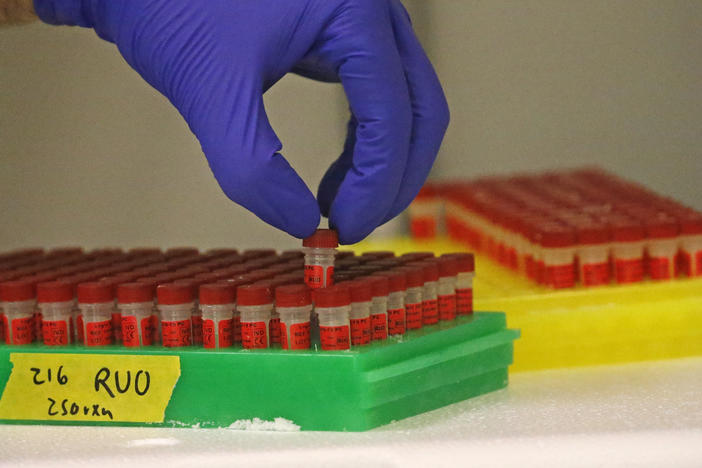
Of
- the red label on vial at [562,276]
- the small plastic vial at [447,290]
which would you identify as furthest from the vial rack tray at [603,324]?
the small plastic vial at [447,290]

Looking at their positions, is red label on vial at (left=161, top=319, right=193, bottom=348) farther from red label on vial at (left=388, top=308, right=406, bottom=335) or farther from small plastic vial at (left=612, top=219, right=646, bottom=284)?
small plastic vial at (left=612, top=219, right=646, bottom=284)

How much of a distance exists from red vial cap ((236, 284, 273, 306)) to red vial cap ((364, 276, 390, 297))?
12 centimetres

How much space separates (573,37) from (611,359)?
1228mm

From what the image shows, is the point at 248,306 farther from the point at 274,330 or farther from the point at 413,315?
the point at 413,315

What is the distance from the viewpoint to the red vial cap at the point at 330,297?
3.75 feet

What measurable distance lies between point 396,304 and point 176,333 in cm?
27

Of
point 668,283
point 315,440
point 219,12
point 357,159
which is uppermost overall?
point 219,12

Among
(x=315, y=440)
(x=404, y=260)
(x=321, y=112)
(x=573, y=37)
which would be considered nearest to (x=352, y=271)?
(x=404, y=260)

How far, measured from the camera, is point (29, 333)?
1.28 meters

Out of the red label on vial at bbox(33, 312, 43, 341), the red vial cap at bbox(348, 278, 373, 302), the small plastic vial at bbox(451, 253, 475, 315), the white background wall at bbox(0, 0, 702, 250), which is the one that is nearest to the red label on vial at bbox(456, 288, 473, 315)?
the small plastic vial at bbox(451, 253, 475, 315)

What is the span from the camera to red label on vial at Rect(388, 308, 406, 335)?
1.23m

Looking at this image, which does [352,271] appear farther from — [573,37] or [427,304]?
[573,37]

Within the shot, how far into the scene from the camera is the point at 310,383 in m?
1.13

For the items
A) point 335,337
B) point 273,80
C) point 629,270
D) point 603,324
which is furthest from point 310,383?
point 629,270
